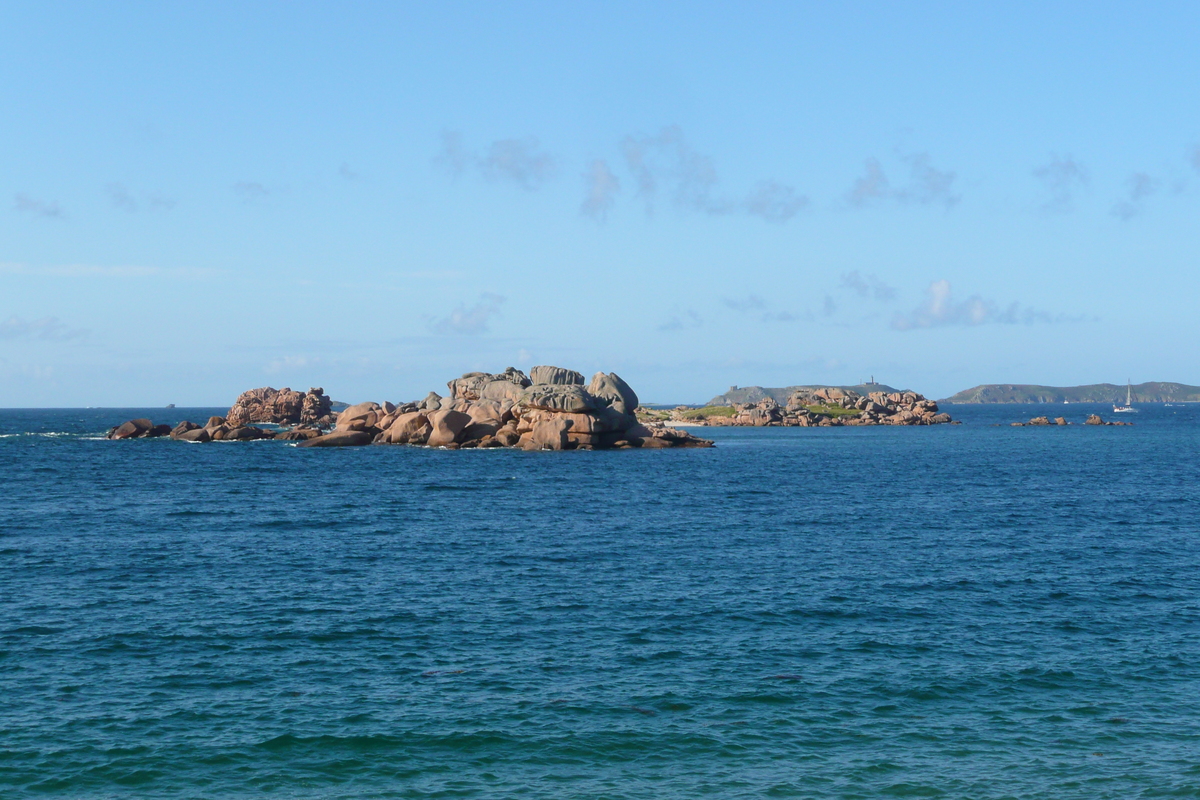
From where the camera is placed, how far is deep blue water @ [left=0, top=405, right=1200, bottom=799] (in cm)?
1905

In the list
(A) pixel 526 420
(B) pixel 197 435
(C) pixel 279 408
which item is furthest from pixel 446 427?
Answer: (C) pixel 279 408

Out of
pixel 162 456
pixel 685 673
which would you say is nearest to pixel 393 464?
pixel 162 456

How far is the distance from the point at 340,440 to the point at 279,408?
185 feet

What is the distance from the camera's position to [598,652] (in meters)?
26.5

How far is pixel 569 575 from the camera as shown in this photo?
123ft

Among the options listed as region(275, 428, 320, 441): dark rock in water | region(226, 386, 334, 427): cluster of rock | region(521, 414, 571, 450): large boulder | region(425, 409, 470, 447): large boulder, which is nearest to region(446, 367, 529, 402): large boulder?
region(425, 409, 470, 447): large boulder

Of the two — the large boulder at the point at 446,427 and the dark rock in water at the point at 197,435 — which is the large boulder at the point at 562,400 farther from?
the dark rock in water at the point at 197,435

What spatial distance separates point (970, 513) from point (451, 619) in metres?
37.6

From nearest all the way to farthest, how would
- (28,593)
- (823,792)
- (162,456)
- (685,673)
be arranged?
(823,792), (685,673), (28,593), (162,456)

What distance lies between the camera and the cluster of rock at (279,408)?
170250 millimetres

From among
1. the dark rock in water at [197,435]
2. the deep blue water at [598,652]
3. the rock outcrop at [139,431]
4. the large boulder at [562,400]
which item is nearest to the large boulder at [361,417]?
the dark rock in water at [197,435]

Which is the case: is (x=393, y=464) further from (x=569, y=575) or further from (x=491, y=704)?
(x=491, y=704)

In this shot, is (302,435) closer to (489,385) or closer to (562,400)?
(489,385)

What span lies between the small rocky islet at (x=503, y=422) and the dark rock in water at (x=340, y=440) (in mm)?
118
